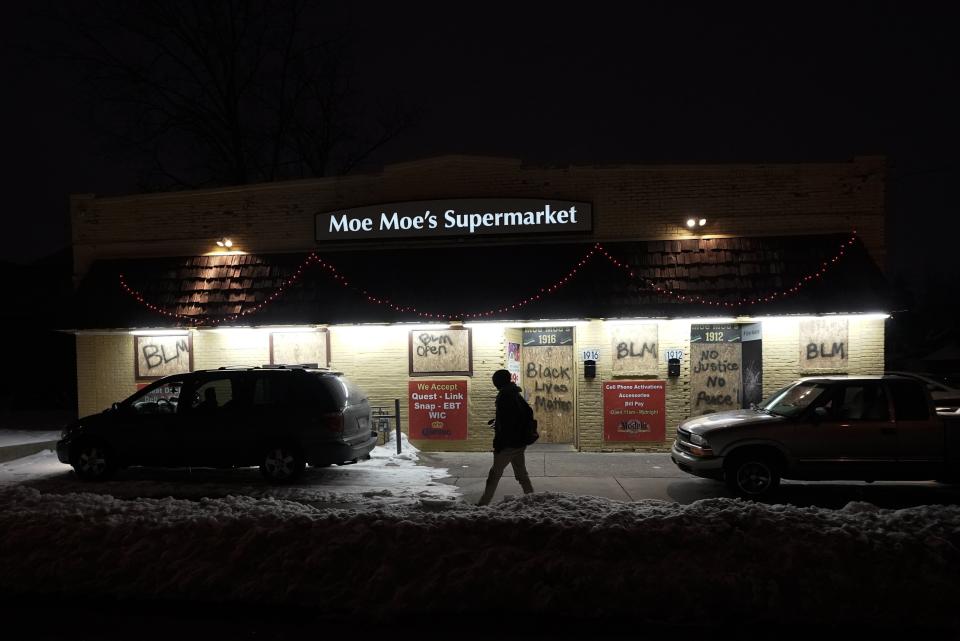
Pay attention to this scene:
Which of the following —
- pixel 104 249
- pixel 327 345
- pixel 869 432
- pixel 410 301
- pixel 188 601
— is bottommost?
pixel 188 601

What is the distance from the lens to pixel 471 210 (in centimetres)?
1283

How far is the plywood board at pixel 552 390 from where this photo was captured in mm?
13555

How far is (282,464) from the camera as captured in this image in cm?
999

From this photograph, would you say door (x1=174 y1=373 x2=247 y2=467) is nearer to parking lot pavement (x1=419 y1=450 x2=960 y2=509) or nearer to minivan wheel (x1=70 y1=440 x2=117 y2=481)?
minivan wheel (x1=70 y1=440 x2=117 y2=481)

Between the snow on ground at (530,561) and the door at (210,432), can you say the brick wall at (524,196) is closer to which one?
the door at (210,432)

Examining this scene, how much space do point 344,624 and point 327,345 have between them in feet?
28.0

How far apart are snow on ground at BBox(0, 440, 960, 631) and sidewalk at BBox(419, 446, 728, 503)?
8.87 feet

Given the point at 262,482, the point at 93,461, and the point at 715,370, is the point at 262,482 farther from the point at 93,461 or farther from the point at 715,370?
the point at 715,370

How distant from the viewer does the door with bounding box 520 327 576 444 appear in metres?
13.5

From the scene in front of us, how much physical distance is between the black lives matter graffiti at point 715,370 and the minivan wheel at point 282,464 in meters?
7.31

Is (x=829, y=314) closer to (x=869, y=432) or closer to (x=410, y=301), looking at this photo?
(x=869, y=432)

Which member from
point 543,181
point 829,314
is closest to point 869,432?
point 829,314

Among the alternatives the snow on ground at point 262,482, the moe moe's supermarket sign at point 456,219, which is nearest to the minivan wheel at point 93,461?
the snow on ground at point 262,482

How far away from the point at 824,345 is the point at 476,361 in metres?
6.50
